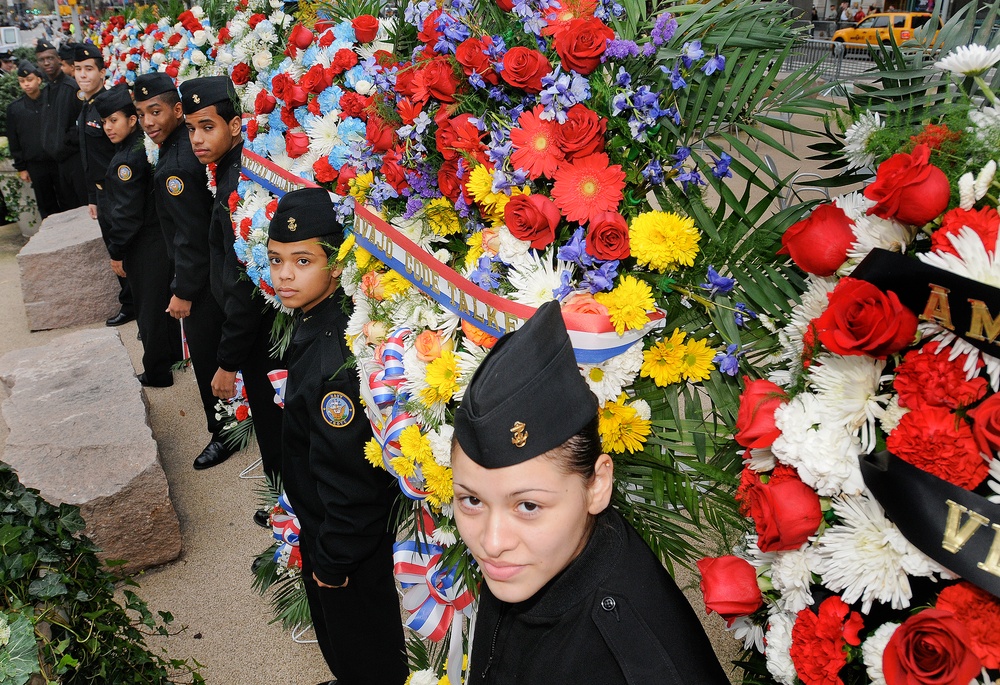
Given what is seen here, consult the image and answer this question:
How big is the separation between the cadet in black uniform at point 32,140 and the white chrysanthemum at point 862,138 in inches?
371

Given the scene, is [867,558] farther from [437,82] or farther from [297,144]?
[297,144]

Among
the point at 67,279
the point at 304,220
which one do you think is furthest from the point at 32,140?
the point at 304,220

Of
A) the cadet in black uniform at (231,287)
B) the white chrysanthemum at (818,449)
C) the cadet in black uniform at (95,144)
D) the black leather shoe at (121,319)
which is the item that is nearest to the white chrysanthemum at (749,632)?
the white chrysanthemum at (818,449)

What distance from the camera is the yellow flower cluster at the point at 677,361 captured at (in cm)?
177

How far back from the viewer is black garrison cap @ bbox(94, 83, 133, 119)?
18.7 ft

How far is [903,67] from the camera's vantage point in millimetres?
1540

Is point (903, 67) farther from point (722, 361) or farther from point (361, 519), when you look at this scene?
point (361, 519)

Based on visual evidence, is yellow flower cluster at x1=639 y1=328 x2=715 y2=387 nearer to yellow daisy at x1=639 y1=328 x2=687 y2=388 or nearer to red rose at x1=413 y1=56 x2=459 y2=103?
yellow daisy at x1=639 y1=328 x2=687 y2=388

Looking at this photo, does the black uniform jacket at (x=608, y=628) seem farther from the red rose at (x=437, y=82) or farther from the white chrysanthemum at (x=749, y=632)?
the red rose at (x=437, y=82)

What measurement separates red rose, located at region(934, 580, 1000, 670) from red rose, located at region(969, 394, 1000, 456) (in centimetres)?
20

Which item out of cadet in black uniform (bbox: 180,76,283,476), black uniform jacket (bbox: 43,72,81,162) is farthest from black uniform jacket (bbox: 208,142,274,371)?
black uniform jacket (bbox: 43,72,81,162)

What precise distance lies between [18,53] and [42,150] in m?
7.49

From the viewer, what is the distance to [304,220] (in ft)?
9.07

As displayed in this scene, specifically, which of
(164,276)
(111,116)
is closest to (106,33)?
(111,116)
